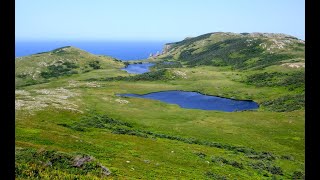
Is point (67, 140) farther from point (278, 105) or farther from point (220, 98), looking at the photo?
point (220, 98)

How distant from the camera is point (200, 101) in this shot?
164m

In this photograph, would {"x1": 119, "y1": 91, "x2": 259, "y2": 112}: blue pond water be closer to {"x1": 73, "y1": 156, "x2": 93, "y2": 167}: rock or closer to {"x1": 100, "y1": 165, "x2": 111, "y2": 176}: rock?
{"x1": 100, "y1": 165, "x2": 111, "y2": 176}: rock

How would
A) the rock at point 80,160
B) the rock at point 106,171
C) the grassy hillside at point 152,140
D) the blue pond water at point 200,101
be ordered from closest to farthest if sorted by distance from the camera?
the rock at point 80,160, the rock at point 106,171, the grassy hillside at point 152,140, the blue pond water at point 200,101

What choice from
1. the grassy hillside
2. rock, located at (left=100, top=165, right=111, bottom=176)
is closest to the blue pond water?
the grassy hillside

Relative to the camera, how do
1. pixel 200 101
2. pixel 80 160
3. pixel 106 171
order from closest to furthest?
pixel 80 160 → pixel 106 171 → pixel 200 101

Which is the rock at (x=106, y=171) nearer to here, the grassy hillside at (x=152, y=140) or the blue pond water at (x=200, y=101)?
the grassy hillside at (x=152, y=140)

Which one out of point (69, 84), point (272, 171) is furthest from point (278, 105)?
point (69, 84)

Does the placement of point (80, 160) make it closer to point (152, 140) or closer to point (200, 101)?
point (152, 140)

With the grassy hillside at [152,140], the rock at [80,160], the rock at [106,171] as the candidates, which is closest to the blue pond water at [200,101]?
the grassy hillside at [152,140]

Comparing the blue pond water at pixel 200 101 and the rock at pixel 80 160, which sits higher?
the rock at pixel 80 160

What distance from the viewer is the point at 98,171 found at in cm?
4503

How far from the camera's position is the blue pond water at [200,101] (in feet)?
495

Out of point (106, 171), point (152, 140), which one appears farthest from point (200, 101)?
point (106, 171)

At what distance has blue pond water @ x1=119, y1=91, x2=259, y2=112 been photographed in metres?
151
